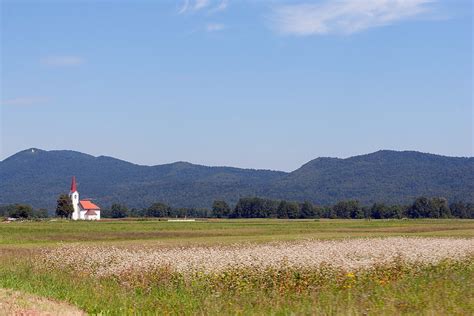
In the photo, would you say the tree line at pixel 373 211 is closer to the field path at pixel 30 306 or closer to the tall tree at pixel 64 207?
the tall tree at pixel 64 207

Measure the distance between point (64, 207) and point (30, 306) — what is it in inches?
6870

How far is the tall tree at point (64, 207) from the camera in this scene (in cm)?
18575

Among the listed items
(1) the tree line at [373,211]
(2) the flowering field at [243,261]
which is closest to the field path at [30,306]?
(2) the flowering field at [243,261]

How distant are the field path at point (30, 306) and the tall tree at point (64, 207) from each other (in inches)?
6760

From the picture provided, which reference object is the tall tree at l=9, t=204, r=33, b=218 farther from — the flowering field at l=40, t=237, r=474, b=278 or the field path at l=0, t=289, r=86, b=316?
the field path at l=0, t=289, r=86, b=316

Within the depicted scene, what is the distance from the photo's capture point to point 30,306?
1645 cm

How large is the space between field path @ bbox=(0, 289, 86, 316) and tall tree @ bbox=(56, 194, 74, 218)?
17171 cm

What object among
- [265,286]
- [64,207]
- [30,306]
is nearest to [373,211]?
[64,207]

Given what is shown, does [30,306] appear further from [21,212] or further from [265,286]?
[21,212]

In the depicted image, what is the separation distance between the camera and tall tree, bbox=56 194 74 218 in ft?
609

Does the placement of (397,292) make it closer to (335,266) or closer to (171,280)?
(335,266)

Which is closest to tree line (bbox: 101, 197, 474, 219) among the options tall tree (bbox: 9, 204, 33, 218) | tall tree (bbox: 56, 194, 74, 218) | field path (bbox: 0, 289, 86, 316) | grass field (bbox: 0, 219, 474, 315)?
tall tree (bbox: 56, 194, 74, 218)

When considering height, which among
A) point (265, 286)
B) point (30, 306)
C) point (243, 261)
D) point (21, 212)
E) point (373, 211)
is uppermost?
point (373, 211)

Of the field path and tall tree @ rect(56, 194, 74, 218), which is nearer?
the field path
